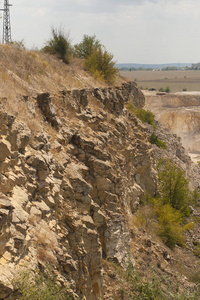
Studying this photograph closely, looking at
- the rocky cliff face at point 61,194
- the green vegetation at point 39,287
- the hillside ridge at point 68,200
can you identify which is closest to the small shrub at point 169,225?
the hillside ridge at point 68,200

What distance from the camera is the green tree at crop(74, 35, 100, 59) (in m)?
22.2

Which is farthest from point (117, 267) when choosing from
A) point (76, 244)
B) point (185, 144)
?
point (185, 144)

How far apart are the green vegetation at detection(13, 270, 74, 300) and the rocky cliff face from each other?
15 cm

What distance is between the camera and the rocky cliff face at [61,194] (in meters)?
6.09

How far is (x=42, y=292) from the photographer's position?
5613mm

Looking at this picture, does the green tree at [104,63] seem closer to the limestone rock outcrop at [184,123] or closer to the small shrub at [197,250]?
the small shrub at [197,250]

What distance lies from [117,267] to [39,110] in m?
5.62

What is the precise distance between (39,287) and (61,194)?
3.07m

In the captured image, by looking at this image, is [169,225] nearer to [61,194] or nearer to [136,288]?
[136,288]

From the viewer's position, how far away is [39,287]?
5.64 m

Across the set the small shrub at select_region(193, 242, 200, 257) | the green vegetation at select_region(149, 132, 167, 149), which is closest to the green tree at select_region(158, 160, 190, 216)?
the small shrub at select_region(193, 242, 200, 257)

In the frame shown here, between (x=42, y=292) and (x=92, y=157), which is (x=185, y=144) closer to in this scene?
(x=92, y=157)

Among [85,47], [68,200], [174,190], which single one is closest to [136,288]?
[68,200]

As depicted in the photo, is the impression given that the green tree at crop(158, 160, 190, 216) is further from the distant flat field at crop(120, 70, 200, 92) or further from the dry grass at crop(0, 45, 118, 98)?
the distant flat field at crop(120, 70, 200, 92)
